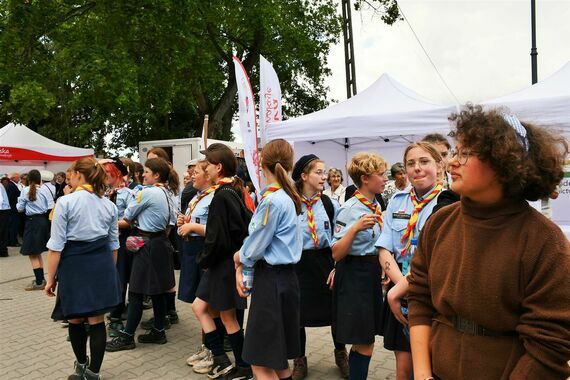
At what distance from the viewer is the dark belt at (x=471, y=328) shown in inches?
60.8

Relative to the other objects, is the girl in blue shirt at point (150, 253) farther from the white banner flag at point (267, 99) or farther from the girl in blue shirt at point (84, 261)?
the white banner flag at point (267, 99)

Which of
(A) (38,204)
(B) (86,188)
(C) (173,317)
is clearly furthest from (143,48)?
(B) (86,188)

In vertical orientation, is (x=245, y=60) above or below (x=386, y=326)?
above

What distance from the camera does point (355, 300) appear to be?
3.55m

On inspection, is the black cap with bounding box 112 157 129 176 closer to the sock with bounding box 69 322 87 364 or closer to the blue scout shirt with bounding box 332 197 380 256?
the sock with bounding box 69 322 87 364

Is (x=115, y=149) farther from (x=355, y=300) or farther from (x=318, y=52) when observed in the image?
(x=355, y=300)

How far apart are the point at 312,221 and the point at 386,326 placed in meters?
1.30

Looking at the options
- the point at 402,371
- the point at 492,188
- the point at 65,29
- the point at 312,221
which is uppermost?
the point at 65,29

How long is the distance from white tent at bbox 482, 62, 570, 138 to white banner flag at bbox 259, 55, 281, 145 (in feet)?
11.4

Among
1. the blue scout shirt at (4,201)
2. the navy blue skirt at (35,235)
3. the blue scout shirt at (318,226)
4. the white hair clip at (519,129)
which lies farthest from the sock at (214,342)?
the blue scout shirt at (4,201)

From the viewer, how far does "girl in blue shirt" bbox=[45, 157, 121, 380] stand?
3.84 metres

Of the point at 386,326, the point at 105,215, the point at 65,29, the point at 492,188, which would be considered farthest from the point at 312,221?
the point at 65,29

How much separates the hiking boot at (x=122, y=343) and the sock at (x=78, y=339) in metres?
0.95

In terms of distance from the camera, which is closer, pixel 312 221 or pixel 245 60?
pixel 312 221
